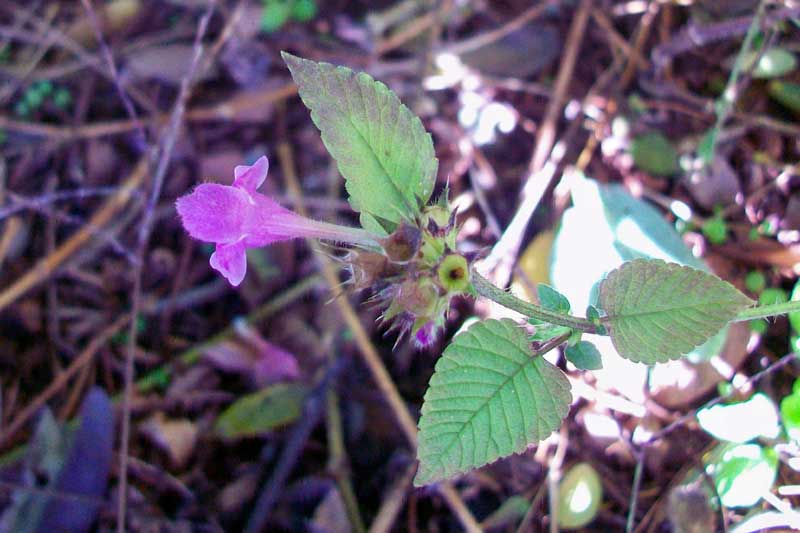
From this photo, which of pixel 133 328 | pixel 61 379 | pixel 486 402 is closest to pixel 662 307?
pixel 486 402

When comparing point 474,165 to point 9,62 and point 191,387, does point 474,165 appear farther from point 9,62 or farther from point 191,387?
point 9,62

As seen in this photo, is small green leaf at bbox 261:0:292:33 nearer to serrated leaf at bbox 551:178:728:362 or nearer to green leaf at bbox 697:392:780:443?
serrated leaf at bbox 551:178:728:362

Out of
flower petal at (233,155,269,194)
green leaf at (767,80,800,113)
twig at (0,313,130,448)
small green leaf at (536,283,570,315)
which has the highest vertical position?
flower petal at (233,155,269,194)

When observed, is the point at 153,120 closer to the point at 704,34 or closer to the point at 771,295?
the point at 704,34

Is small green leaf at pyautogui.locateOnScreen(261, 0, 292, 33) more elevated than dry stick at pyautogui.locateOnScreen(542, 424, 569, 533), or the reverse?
small green leaf at pyautogui.locateOnScreen(261, 0, 292, 33)

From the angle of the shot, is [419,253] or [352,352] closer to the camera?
[419,253]

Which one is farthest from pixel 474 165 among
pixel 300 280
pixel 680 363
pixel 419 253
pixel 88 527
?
pixel 88 527

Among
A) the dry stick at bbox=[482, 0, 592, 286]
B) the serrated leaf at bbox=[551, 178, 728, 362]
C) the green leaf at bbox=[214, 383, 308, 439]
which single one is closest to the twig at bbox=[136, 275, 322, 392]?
the green leaf at bbox=[214, 383, 308, 439]
